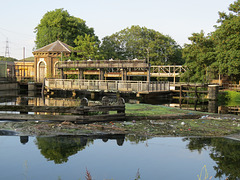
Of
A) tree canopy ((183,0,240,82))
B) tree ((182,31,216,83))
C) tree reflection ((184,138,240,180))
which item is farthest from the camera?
tree ((182,31,216,83))

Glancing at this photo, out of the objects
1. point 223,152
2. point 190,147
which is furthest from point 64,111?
point 223,152

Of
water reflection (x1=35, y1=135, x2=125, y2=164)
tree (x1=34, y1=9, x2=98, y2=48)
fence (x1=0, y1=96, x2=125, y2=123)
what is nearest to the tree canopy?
fence (x1=0, y1=96, x2=125, y2=123)

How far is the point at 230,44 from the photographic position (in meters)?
38.0

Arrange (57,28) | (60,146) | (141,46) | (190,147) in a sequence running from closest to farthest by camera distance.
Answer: (60,146) < (190,147) < (141,46) < (57,28)

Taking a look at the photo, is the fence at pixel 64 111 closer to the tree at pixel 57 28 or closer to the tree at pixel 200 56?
the tree at pixel 200 56

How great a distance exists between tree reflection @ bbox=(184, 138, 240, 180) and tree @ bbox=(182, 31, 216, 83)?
3474cm

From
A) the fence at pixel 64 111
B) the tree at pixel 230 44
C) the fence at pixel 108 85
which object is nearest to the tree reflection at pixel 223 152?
the fence at pixel 64 111

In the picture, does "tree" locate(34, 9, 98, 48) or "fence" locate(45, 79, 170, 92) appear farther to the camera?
"tree" locate(34, 9, 98, 48)

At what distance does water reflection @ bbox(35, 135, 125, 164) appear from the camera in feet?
28.6

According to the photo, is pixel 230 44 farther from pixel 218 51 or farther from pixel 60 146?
pixel 60 146

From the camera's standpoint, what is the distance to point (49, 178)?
6922mm

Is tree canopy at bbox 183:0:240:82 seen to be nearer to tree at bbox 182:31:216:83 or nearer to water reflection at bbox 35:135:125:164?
tree at bbox 182:31:216:83

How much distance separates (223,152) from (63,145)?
5362mm

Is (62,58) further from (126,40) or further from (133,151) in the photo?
(133,151)
